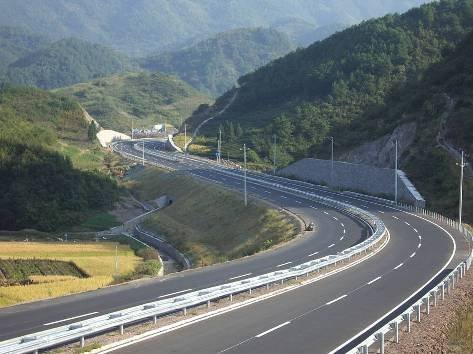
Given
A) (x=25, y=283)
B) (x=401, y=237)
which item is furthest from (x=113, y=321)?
(x=401, y=237)

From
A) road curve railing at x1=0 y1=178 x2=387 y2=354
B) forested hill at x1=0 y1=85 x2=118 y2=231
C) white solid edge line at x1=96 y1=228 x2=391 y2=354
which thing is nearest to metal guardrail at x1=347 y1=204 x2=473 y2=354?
white solid edge line at x1=96 y1=228 x2=391 y2=354

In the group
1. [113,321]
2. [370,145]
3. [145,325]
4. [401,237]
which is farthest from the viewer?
[370,145]

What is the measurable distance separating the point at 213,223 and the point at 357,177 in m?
18.9

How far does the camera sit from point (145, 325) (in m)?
22.1

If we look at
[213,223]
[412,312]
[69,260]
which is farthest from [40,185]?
[412,312]

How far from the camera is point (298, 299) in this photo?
1072 inches

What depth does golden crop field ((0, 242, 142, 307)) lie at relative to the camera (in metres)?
38.2

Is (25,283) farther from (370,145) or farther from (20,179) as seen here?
(370,145)

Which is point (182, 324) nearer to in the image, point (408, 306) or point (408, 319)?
point (408, 319)

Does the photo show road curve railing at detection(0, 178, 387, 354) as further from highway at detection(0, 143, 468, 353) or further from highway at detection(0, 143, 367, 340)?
highway at detection(0, 143, 367, 340)

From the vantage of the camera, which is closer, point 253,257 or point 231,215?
point 253,257

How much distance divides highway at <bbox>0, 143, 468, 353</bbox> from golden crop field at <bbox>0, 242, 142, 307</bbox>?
843cm

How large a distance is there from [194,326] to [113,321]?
286 cm

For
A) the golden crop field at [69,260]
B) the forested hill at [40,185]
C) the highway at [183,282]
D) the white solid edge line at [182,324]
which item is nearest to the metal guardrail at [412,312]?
the white solid edge line at [182,324]
